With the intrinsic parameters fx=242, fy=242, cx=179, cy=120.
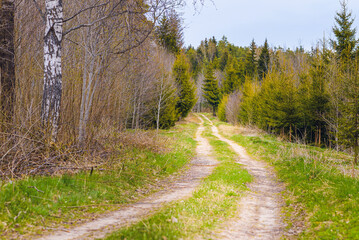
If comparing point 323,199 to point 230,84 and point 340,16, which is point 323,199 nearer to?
point 340,16

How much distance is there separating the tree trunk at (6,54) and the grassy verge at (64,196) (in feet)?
8.63

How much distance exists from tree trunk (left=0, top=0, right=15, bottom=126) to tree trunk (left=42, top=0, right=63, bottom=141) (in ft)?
3.09

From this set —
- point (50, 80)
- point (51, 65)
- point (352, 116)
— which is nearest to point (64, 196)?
point (50, 80)

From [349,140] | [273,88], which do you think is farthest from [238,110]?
[349,140]

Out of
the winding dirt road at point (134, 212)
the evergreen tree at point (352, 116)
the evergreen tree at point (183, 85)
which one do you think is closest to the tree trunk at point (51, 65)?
the winding dirt road at point (134, 212)

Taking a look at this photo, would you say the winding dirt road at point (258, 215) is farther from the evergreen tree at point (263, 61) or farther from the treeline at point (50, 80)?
the evergreen tree at point (263, 61)

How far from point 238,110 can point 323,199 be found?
37248 millimetres

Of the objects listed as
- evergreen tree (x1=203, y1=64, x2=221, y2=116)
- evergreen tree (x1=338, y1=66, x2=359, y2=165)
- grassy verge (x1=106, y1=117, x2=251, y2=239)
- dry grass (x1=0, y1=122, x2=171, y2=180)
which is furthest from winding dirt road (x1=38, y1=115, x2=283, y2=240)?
evergreen tree (x1=203, y1=64, x2=221, y2=116)

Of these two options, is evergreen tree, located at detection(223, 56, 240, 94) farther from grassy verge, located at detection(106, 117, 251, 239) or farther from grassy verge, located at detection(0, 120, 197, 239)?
grassy verge, located at detection(0, 120, 197, 239)

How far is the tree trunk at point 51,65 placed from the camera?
21.0 ft

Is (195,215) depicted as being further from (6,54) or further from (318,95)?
(318,95)

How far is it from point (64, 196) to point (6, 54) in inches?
172

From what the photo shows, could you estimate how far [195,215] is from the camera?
522 centimetres

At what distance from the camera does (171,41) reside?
39.1 m
